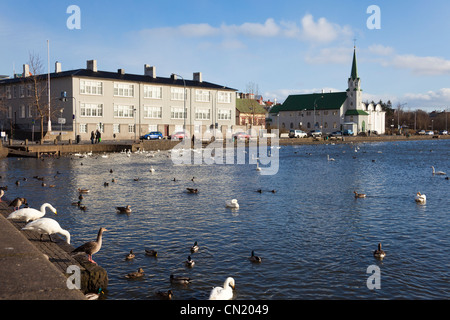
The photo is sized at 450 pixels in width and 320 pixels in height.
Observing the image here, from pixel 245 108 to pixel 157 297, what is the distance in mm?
122091

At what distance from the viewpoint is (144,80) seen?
267 feet

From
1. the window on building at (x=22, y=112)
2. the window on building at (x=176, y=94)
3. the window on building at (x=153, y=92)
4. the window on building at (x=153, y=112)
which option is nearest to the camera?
the window on building at (x=22, y=112)

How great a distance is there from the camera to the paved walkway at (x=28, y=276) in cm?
742

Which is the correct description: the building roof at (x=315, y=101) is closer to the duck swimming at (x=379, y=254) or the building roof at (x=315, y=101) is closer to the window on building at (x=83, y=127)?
the window on building at (x=83, y=127)

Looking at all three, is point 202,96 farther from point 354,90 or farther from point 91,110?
point 354,90

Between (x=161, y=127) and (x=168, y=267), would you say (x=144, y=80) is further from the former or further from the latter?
(x=168, y=267)

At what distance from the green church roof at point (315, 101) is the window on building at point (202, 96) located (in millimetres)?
55326

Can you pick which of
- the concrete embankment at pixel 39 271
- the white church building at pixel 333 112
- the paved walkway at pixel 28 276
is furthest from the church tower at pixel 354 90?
the paved walkway at pixel 28 276

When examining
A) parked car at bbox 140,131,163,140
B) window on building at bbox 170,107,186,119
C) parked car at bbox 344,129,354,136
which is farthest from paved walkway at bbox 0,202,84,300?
parked car at bbox 344,129,354,136

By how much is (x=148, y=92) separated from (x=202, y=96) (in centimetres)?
1323

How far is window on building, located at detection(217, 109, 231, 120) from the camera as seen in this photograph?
94.8 meters

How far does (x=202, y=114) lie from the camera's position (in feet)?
300

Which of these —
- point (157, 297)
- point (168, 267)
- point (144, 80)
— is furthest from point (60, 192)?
point (144, 80)
